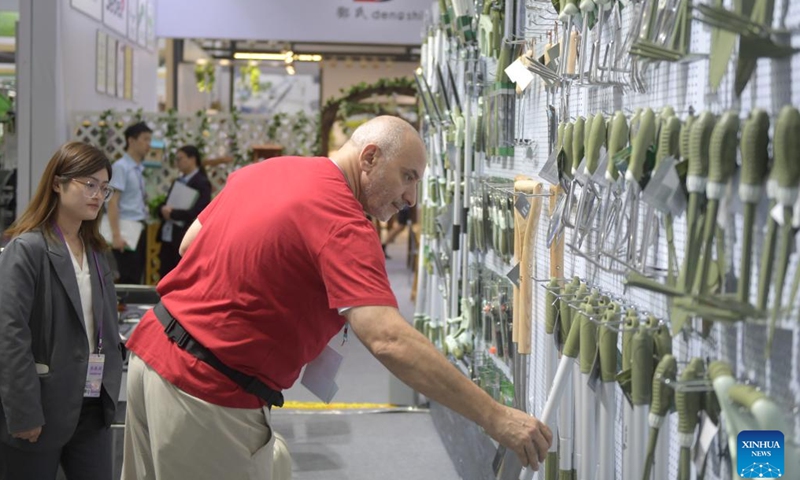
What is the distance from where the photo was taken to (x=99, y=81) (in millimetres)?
8625

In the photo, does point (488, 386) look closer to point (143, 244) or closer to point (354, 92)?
point (143, 244)

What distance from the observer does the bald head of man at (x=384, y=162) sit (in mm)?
2283

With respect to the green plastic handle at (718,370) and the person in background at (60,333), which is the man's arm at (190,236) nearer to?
the person in background at (60,333)

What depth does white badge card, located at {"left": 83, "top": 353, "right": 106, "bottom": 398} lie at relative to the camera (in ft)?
9.74

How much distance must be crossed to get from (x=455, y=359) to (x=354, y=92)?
543 cm

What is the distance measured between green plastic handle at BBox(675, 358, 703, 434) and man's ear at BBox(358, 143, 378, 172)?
3.02 feet

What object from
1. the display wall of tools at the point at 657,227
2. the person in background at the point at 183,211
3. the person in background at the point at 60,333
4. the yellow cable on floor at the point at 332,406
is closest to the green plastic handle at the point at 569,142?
the display wall of tools at the point at 657,227

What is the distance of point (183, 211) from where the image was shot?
7.78 meters

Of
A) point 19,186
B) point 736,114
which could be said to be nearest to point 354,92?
point 19,186

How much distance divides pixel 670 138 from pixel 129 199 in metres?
6.38

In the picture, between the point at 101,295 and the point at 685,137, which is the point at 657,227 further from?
the point at 101,295

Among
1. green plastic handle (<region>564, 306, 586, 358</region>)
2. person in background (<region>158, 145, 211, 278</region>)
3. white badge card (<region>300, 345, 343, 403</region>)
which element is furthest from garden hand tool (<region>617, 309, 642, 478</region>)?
person in background (<region>158, 145, 211, 278</region>)

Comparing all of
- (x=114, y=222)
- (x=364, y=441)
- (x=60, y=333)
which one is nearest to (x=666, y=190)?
(x=60, y=333)

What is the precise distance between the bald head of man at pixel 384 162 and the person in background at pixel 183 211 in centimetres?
563
